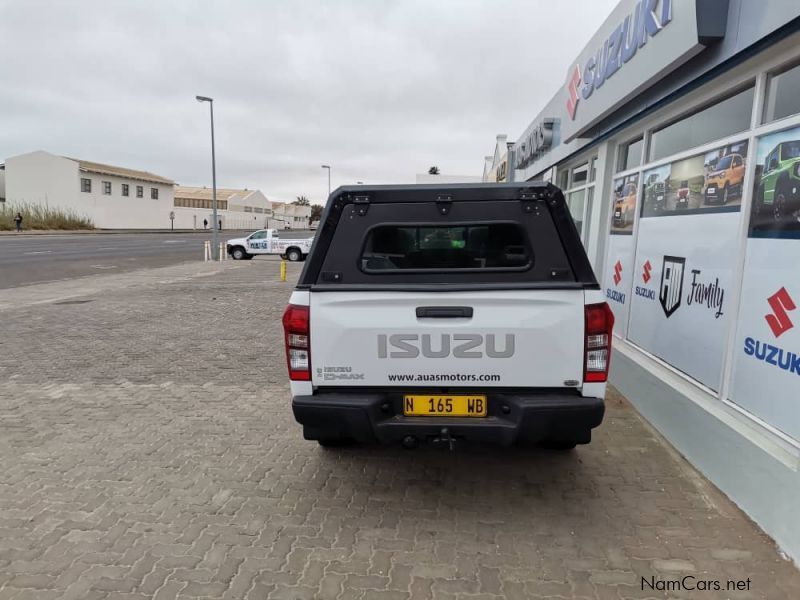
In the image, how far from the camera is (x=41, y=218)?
53406 mm

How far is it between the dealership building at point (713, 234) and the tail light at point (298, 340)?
276 centimetres

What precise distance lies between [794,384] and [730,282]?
0.92m

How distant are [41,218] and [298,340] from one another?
6241 cm

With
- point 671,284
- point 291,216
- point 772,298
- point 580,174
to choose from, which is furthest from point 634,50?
point 291,216

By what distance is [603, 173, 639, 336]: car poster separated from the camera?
586cm

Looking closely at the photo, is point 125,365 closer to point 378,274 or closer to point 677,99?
point 378,274

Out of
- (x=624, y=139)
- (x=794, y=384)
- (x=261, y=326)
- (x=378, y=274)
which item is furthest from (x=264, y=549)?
(x=261, y=326)

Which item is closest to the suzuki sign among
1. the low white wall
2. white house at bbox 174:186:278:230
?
the low white wall

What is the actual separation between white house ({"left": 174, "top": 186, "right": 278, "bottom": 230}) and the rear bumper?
77.9 metres

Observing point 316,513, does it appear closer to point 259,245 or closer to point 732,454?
point 732,454

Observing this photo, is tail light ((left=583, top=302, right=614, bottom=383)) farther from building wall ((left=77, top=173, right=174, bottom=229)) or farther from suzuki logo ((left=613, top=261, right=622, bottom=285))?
building wall ((left=77, top=173, right=174, bottom=229))

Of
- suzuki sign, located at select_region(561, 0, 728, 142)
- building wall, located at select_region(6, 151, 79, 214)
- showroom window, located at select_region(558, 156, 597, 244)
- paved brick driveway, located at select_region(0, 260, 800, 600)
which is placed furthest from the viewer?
building wall, located at select_region(6, 151, 79, 214)

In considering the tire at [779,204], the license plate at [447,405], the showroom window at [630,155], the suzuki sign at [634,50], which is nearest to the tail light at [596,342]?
the license plate at [447,405]

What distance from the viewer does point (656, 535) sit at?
9.95ft
